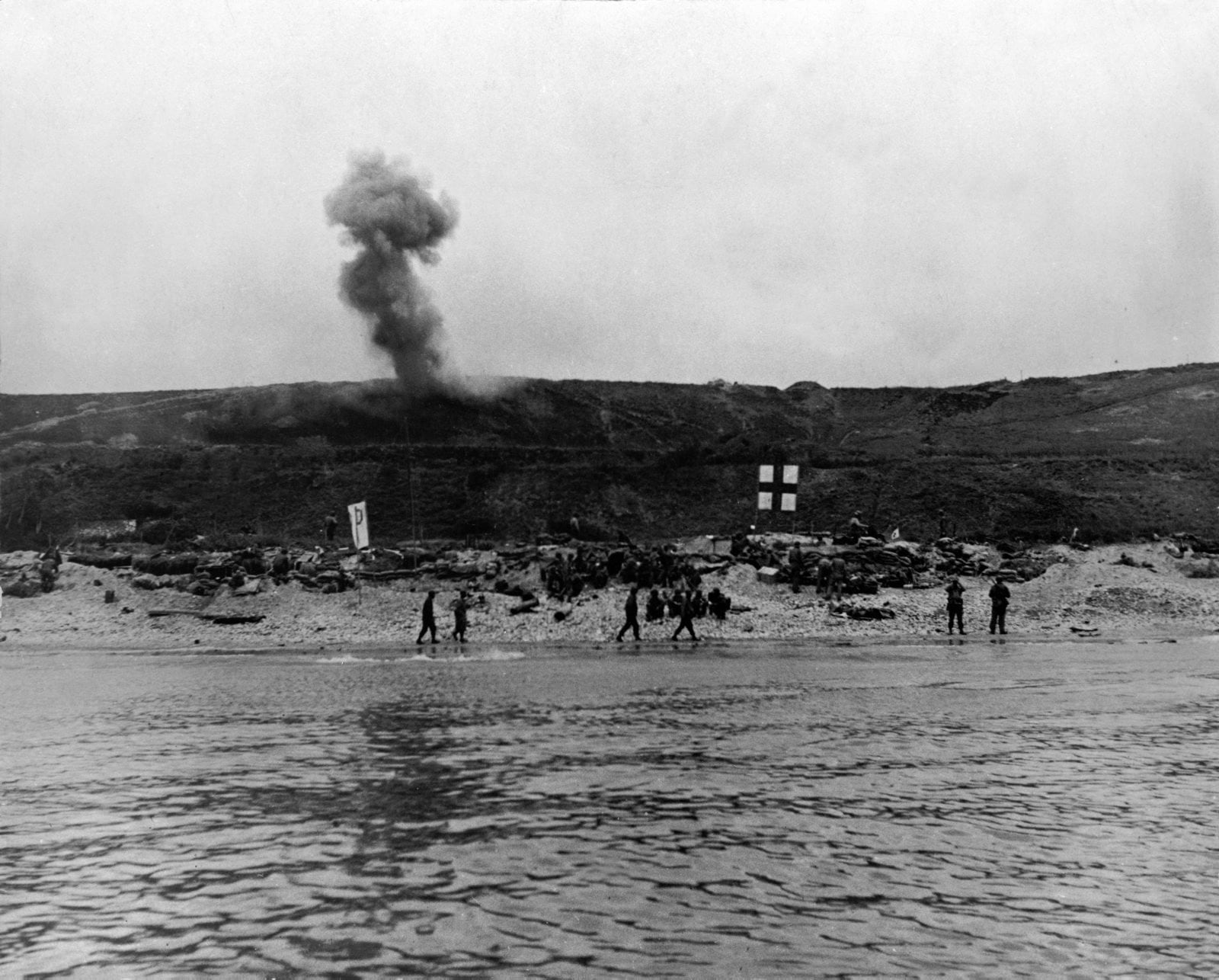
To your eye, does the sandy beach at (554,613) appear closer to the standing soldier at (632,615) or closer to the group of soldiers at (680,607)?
the group of soldiers at (680,607)

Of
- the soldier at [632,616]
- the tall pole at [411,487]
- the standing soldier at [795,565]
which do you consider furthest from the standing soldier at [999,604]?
the tall pole at [411,487]

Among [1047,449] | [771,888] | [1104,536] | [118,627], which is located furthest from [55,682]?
[1047,449]

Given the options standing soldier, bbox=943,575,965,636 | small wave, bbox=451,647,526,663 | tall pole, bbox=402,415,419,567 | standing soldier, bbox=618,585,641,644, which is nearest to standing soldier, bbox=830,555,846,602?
standing soldier, bbox=943,575,965,636

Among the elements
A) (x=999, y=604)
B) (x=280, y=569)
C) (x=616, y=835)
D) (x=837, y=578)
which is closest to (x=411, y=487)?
(x=280, y=569)

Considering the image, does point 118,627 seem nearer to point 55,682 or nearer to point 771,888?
point 55,682

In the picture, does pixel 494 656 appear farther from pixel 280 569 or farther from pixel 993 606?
pixel 993 606

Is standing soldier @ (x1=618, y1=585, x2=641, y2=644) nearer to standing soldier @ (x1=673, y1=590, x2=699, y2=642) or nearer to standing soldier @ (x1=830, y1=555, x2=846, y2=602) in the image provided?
standing soldier @ (x1=673, y1=590, x2=699, y2=642)
